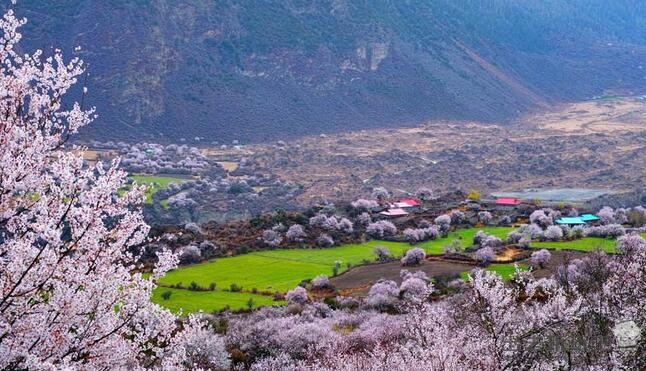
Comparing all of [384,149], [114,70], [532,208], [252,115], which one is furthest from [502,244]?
[114,70]

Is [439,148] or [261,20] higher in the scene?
[261,20]

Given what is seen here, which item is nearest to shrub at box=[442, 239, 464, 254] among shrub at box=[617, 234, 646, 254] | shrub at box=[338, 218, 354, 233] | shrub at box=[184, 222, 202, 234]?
shrub at box=[338, 218, 354, 233]

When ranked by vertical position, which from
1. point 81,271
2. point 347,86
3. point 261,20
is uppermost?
point 261,20

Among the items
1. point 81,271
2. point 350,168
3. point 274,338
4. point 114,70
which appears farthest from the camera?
point 114,70

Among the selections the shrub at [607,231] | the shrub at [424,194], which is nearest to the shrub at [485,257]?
the shrub at [607,231]

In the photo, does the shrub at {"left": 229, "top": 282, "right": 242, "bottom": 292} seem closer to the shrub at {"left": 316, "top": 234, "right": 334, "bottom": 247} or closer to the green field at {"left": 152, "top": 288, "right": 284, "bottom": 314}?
the green field at {"left": 152, "top": 288, "right": 284, "bottom": 314}

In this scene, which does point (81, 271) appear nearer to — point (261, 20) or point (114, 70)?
point (114, 70)

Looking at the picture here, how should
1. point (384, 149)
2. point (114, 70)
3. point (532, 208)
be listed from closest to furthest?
point (532, 208)
point (384, 149)
point (114, 70)
